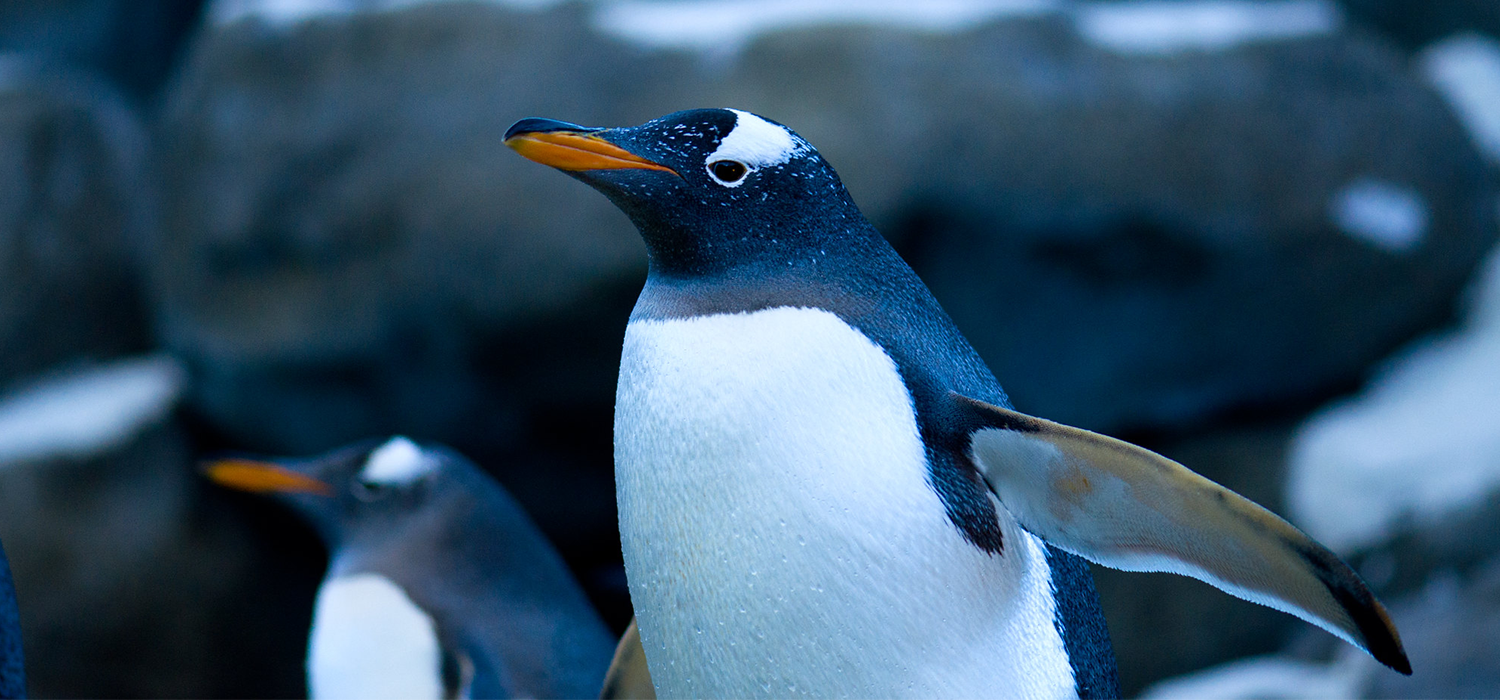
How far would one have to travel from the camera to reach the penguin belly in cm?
76

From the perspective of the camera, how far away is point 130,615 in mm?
3102

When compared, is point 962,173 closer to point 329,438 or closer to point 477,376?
point 477,376

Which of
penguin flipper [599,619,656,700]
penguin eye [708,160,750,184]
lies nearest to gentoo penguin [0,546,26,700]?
penguin flipper [599,619,656,700]

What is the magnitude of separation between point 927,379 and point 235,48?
2.62 metres

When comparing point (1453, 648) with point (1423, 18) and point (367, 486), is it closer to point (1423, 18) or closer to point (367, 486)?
point (367, 486)

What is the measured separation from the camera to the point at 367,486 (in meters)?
1.45

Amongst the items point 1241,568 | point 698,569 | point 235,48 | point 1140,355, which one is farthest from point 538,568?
point 235,48

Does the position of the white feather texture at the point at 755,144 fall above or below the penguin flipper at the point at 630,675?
above

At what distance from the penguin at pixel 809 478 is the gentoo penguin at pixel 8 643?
0.42 m

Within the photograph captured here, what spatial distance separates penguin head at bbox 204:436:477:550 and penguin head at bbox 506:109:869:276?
67 cm

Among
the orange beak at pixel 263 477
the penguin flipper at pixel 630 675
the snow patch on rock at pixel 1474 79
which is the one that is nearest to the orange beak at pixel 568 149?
the penguin flipper at pixel 630 675

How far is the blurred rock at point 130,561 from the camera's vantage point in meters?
3.03

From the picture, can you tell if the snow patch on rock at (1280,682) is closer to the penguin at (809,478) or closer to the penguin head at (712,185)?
the penguin at (809,478)

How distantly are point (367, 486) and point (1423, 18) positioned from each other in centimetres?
313
